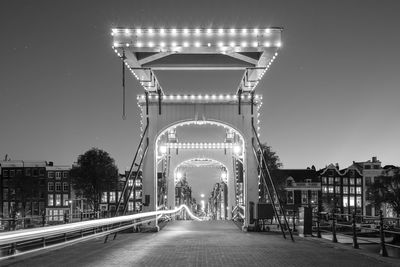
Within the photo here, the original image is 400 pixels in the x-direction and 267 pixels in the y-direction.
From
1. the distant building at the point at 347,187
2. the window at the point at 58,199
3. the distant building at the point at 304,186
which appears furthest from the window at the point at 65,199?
the distant building at the point at 347,187

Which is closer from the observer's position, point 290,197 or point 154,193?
point 154,193

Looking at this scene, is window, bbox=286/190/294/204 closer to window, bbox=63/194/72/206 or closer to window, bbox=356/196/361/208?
window, bbox=356/196/361/208

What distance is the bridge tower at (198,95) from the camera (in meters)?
17.7

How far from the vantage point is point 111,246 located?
15641 mm

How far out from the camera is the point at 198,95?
23.6 metres

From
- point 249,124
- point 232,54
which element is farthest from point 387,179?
point 232,54

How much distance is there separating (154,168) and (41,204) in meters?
66.3

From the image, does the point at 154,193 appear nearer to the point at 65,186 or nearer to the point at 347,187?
the point at 65,186

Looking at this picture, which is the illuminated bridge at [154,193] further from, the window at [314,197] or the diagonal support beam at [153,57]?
the window at [314,197]

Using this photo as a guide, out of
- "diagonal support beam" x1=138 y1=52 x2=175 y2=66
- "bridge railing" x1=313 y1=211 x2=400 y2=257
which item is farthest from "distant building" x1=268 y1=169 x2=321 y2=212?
"diagonal support beam" x1=138 y1=52 x2=175 y2=66

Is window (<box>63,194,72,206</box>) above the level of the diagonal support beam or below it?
below

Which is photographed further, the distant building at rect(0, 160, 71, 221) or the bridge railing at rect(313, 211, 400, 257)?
the distant building at rect(0, 160, 71, 221)

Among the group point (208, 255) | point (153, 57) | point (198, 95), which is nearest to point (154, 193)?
point (198, 95)

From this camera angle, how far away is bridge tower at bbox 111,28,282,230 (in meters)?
17.7
